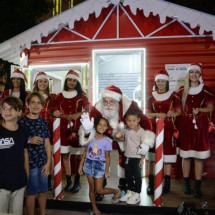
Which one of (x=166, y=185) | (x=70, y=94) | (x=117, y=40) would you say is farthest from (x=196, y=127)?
(x=117, y=40)

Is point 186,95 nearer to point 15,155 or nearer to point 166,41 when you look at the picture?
point 166,41

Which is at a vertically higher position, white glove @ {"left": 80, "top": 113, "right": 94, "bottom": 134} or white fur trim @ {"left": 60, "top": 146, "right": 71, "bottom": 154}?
white glove @ {"left": 80, "top": 113, "right": 94, "bottom": 134}

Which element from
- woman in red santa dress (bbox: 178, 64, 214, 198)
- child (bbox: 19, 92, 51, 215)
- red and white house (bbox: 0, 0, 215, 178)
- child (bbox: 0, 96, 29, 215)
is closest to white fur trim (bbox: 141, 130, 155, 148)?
woman in red santa dress (bbox: 178, 64, 214, 198)

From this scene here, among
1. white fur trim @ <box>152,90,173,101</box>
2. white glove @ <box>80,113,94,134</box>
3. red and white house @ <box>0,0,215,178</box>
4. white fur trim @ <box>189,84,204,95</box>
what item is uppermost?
red and white house @ <box>0,0,215,178</box>

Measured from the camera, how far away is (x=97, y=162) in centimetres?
458

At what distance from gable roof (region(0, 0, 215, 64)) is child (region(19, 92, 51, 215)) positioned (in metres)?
3.38

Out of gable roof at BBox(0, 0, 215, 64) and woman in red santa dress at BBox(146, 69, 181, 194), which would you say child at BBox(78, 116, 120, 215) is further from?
gable roof at BBox(0, 0, 215, 64)

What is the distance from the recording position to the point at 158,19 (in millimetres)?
7148

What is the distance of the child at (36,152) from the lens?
13.1 feet

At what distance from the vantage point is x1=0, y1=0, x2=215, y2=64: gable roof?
20.7 ft

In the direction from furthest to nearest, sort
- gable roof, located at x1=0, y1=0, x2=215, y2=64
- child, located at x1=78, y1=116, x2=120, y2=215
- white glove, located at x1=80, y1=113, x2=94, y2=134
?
1. gable roof, located at x1=0, y1=0, x2=215, y2=64
2. white glove, located at x1=80, y1=113, x2=94, y2=134
3. child, located at x1=78, y1=116, x2=120, y2=215

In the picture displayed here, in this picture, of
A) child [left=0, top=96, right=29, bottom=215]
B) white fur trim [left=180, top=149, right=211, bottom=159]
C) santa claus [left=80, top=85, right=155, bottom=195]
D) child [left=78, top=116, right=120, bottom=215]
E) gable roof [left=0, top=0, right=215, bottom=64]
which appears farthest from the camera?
gable roof [left=0, top=0, right=215, bottom=64]

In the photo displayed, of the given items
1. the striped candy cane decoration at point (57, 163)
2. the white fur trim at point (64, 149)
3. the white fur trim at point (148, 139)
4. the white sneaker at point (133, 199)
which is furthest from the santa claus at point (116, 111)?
the white fur trim at point (64, 149)

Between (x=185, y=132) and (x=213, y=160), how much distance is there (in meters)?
1.80
